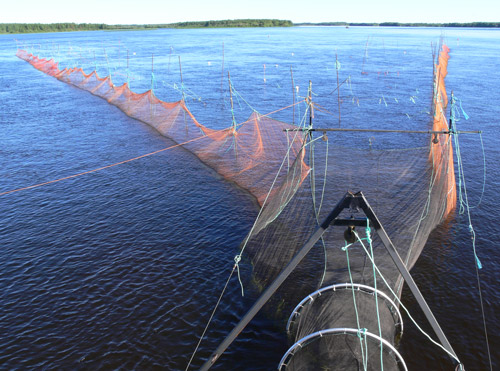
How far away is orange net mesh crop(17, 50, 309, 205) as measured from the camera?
23.3 metres

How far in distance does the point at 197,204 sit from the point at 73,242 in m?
6.54

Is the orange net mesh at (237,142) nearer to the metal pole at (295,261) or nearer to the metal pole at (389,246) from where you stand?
the metal pole at (295,261)

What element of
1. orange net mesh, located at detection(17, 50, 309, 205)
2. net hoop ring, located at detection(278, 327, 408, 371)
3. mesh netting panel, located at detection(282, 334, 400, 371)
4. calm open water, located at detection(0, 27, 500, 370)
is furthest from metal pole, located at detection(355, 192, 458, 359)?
orange net mesh, located at detection(17, 50, 309, 205)

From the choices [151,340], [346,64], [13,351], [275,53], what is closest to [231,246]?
[151,340]

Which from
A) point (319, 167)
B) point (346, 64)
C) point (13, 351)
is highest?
point (346, 64)

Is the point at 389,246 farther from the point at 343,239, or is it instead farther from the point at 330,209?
the point at 330,209

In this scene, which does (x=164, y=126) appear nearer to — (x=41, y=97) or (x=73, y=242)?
(x=73, y=242)

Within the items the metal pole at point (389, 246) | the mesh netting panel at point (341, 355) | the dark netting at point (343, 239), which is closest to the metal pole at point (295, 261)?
the metal pole at point (389, 246)

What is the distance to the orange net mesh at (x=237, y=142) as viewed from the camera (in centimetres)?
2331

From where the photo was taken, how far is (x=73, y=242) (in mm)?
18031

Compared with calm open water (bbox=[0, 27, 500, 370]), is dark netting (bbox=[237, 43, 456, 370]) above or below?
above

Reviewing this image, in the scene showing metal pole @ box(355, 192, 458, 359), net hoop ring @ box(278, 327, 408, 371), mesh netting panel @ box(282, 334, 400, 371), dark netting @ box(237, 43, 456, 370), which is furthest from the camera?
dark netting @ box(237, 43, 456, 370)

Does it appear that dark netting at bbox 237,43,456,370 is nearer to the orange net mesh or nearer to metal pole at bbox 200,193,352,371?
metal pole at bbox 200,193,352,371

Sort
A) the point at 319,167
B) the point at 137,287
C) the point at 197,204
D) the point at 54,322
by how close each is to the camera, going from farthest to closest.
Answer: the point at 319,167, the point at 197,204, the point at 137,287, the point at 54,322
